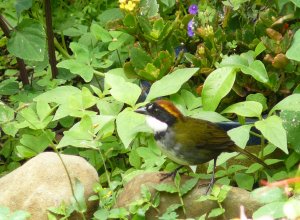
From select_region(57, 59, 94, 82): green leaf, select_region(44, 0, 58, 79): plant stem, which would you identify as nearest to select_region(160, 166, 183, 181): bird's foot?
select_region(57, 59, 94, 82): green leaf

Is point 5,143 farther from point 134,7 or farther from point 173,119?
point 173,119

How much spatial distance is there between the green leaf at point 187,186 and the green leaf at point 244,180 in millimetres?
400

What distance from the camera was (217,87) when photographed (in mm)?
3928

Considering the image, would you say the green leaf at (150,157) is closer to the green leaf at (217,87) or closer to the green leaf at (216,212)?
the green leaf at (217,87)

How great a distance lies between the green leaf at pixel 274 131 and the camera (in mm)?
3516

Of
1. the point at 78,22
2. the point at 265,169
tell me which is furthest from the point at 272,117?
the point at 78,22

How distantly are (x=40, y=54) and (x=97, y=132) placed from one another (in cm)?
99

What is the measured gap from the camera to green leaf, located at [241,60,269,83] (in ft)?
13.1

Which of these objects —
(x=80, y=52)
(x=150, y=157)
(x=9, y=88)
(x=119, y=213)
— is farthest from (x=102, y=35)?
(x=119, y=213)

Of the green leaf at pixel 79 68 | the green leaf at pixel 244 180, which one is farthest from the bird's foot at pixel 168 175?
the green leaf at pixel 79 68

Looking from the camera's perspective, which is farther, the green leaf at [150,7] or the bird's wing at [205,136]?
the green leaf at [150,7]

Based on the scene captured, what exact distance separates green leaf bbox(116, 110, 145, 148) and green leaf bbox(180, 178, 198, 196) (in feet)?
1.30

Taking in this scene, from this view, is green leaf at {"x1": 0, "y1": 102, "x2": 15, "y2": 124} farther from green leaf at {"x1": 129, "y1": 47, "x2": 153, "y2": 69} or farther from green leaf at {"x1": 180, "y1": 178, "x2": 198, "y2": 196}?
green leaf at {"x1": 180, "y1": 178, "x2": 198, "y2": 196}

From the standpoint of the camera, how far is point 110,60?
5020 mm
